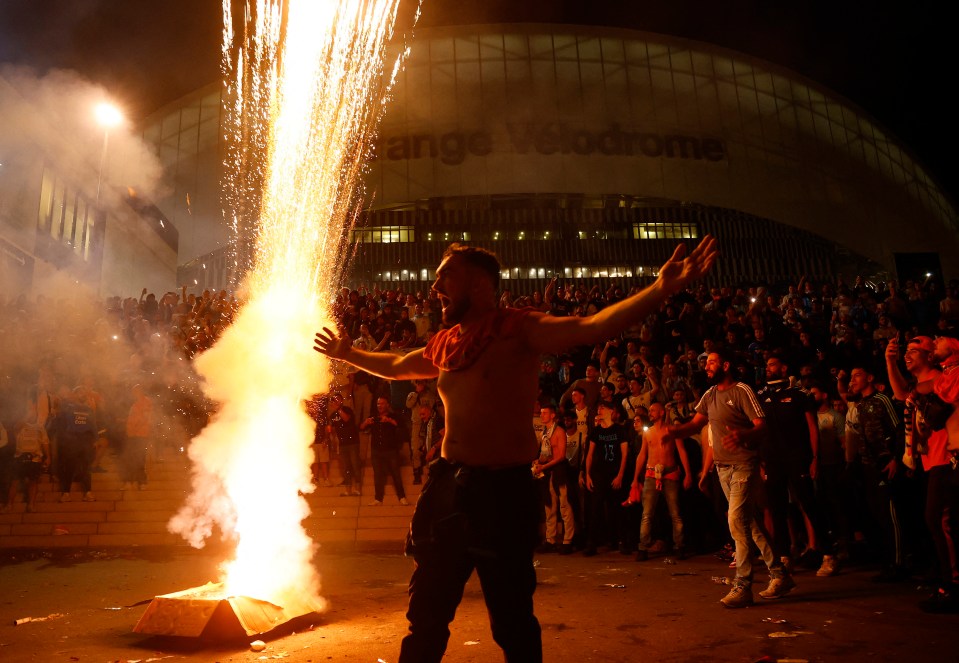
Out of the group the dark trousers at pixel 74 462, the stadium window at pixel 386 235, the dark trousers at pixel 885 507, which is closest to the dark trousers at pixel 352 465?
the dark trousers at pixel 74 462

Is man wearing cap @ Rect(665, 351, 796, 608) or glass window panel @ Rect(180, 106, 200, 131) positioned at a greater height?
glass window panel @ Rect(180, 106, 200, 131)

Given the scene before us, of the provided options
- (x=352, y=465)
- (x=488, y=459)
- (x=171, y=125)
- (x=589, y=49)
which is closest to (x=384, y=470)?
(x=352, y=465)

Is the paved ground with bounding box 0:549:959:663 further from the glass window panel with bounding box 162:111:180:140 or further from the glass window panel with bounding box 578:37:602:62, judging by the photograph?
the glass window panel with bounding box 578:37:602:62

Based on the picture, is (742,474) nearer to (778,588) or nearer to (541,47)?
(778,588)

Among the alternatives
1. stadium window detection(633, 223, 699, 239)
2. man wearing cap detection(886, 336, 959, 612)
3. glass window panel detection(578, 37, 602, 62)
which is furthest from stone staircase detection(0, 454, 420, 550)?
glass window panel detection(578, 37, 602, 62)

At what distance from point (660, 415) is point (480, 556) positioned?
6.76 metres

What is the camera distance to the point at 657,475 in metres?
8.98

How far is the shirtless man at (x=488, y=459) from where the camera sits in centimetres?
264

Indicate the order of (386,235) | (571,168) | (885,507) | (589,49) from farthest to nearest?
(589,49) < (571,168) < (386,235) < (885,507)

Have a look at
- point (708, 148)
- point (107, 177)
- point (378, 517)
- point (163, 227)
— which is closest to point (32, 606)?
point (378, 517)

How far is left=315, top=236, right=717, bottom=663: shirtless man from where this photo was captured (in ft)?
8.65

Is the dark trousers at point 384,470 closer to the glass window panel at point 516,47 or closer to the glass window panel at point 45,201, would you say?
the glass window panel at point 45,201

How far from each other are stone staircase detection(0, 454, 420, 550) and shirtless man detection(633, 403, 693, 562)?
351cm

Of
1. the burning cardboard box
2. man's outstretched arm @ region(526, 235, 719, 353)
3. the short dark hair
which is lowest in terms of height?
the burning cardboard box
